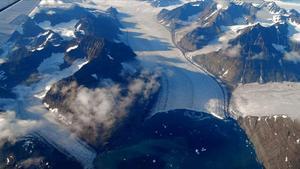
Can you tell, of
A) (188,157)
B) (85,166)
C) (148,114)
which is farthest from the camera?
(148,114)

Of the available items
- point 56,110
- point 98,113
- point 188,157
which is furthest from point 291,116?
point 56,110

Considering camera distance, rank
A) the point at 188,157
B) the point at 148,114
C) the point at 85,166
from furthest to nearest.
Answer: the point at 148,114, the point at 188,157, the point at 85,166

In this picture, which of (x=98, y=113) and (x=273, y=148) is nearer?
(x=273, y=148)

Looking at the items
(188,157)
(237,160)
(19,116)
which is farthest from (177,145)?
(19,116)

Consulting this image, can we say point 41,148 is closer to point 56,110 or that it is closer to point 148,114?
point 56,110

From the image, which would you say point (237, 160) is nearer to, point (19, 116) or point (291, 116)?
point (291, 116)

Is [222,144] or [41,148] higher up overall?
[41,148]
